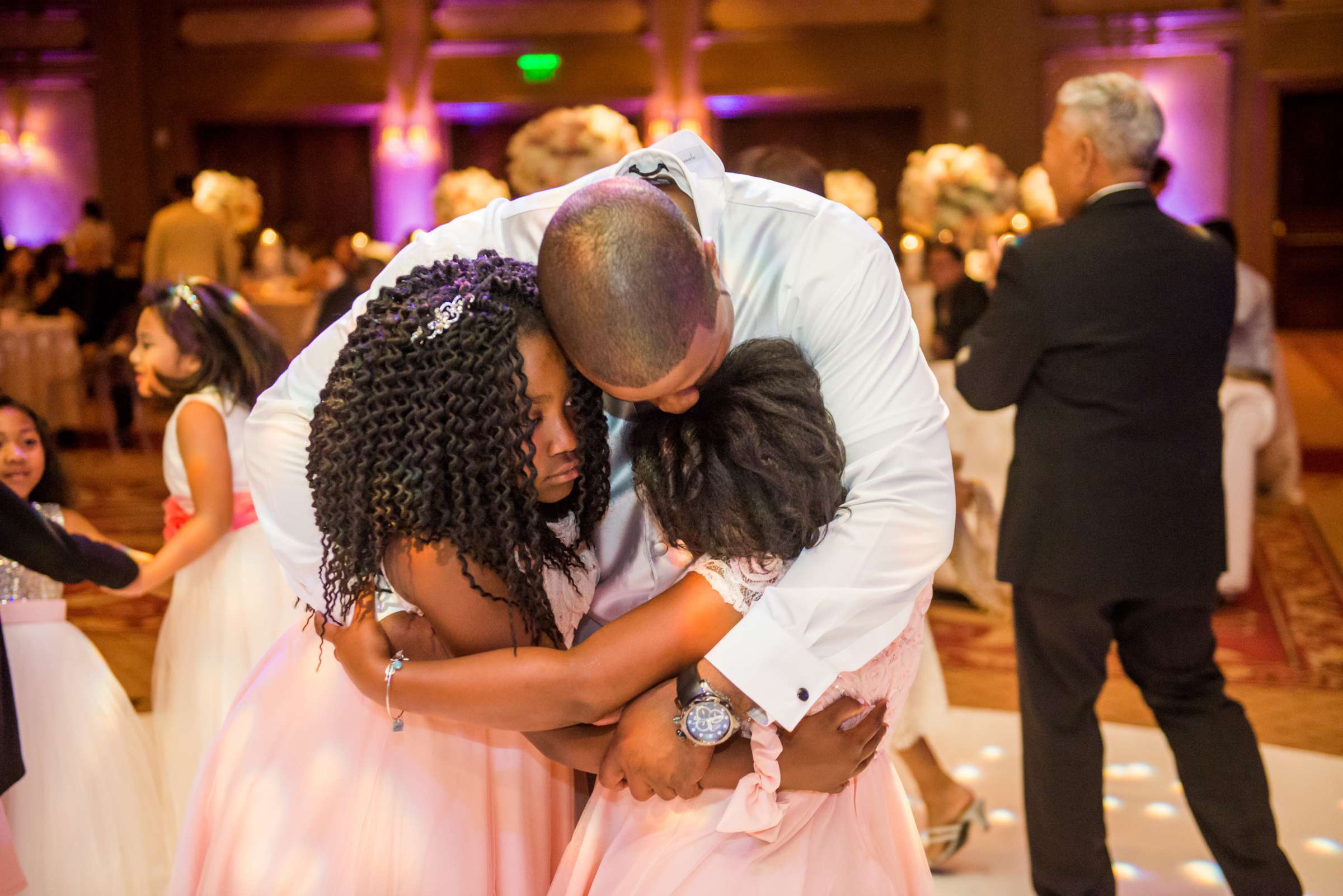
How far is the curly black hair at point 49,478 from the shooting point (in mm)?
2758

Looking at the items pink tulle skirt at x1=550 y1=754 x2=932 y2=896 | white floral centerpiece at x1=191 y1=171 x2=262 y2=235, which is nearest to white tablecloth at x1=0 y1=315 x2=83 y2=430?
white floral centerpiece at x1=191 y1=171 x2=262 y2=235

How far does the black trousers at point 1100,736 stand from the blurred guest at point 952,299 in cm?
328

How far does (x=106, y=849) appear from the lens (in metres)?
2.55

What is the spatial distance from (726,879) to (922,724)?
1712 millimetres

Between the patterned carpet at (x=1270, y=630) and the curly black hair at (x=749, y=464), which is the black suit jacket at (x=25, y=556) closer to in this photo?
the curly black hair at (x=749, y=464)

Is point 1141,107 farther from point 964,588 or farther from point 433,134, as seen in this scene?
point 433,134

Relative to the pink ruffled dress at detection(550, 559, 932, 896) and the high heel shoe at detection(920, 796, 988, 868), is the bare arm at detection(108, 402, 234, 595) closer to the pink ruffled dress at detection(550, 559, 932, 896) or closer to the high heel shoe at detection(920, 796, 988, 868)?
the pink ruffled dress at detection(550, 559, 932, 896)

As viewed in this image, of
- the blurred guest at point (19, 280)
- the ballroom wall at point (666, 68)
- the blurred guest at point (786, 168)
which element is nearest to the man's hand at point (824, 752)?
the blurred guest at point (786, 168)

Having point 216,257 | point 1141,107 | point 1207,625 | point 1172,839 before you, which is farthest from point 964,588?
point 216,257

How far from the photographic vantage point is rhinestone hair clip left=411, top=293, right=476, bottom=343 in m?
1.41

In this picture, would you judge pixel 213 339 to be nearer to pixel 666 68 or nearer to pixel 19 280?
pixel 19 280

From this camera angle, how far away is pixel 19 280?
31.9 feet

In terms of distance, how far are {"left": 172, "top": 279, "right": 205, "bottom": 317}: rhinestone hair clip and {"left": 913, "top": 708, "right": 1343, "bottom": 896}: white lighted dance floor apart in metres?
2.22

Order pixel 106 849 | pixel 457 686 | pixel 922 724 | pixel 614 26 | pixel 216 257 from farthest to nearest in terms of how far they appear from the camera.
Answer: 1. pixel 614 26
2. pixel 216 257
3. pixel 922 724
4. pixel 106 849
5. pixel 457 686
